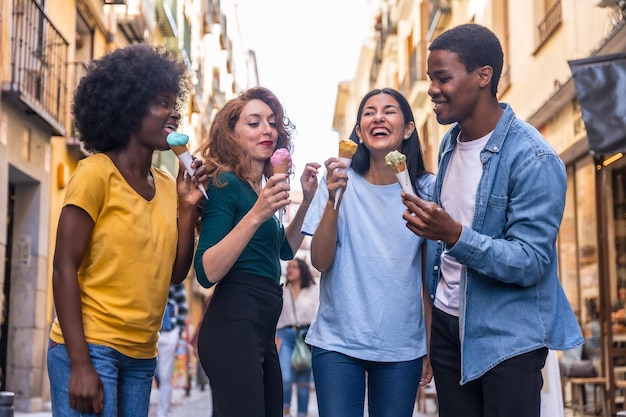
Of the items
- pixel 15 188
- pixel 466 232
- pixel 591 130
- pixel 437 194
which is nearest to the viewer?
pixel 466 232

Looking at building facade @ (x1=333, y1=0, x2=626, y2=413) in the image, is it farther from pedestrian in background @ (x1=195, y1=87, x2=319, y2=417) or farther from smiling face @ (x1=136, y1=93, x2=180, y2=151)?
smiling face @ (x1=136, y1=93, x2=180, y2=151)

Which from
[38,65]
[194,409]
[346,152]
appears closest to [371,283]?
[346,152]

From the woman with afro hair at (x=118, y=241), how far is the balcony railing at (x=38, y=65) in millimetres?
8908

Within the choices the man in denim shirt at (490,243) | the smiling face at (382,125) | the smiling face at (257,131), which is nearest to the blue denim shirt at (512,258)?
the man in denim shirt at (490,243)

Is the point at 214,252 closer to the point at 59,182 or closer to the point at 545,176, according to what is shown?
the point at 545,176

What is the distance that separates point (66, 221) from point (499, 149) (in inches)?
61.8

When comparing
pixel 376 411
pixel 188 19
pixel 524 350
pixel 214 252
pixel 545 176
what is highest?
pixel 188 19

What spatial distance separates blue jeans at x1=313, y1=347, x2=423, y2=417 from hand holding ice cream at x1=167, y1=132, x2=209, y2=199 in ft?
3.01

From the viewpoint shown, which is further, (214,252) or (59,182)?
(59,182)

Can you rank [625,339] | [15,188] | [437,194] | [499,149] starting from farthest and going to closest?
[15,188] < [625,339] < [437,194] < [499,149]

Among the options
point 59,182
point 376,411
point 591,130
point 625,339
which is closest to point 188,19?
point 59,182

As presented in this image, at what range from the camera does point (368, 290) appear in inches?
176

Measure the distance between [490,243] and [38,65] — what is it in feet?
39.4

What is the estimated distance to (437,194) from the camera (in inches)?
162
